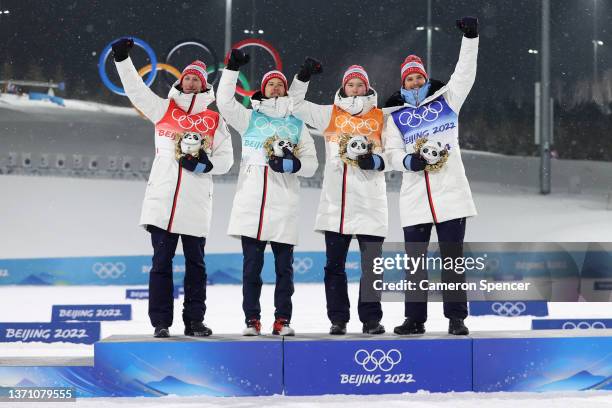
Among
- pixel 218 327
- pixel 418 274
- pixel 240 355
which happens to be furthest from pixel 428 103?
pixel 218 327

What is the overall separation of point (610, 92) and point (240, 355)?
1248cm

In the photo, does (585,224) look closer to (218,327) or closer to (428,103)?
(218,327)

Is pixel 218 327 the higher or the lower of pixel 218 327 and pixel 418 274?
the lower

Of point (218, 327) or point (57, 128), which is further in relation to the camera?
point (57, 128)

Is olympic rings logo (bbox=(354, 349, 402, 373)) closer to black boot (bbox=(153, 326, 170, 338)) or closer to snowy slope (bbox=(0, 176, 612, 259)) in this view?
black boot (bbox=(153, 326, 170, 338))

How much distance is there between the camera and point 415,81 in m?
3.44

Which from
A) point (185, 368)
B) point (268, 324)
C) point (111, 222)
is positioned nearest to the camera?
point (185, 368)

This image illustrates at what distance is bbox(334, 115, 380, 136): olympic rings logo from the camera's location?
11.5 ft

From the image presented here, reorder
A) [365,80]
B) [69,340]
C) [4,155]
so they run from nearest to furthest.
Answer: [365,80] < [69,340] < [4,155]

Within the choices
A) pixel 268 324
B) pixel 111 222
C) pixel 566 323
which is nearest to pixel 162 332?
pixel 268 324

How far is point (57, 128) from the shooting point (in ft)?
41.9

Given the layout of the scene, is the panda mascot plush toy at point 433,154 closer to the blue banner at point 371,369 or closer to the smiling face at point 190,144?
the blue banner at point 371,369

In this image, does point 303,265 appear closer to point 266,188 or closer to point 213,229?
point 213,229

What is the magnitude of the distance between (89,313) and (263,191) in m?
2.73
